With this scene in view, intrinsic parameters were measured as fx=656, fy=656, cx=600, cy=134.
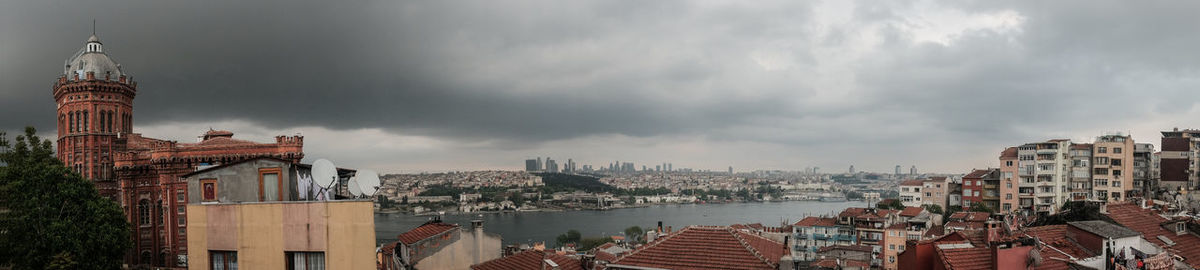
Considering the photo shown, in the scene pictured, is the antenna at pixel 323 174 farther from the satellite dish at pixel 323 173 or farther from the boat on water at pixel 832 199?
the boat on water at pixel 832 199

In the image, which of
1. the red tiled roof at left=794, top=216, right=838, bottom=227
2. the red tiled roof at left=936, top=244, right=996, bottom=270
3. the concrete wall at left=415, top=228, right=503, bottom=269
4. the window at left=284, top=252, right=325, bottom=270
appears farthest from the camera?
the red tiled roof at left=794, top=216, right=838, bottom=227

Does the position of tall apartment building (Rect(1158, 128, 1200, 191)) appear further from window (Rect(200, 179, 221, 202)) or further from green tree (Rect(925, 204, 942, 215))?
window (Rect(200, 179, 221, 202))

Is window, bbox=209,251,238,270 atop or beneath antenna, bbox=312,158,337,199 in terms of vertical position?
beneath

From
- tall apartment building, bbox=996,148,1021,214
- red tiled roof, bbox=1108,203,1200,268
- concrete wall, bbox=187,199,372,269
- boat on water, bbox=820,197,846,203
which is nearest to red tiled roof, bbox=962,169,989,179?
tall apartment building, bbox=996,148,1021,214

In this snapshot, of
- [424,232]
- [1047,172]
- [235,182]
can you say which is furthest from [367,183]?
[1047,172]

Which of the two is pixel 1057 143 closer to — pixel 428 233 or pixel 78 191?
pixel 428 233

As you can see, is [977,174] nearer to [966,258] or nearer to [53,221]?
[966,258]

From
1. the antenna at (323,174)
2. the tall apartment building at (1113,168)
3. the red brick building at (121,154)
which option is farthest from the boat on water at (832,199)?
the antenna at (323,174)
